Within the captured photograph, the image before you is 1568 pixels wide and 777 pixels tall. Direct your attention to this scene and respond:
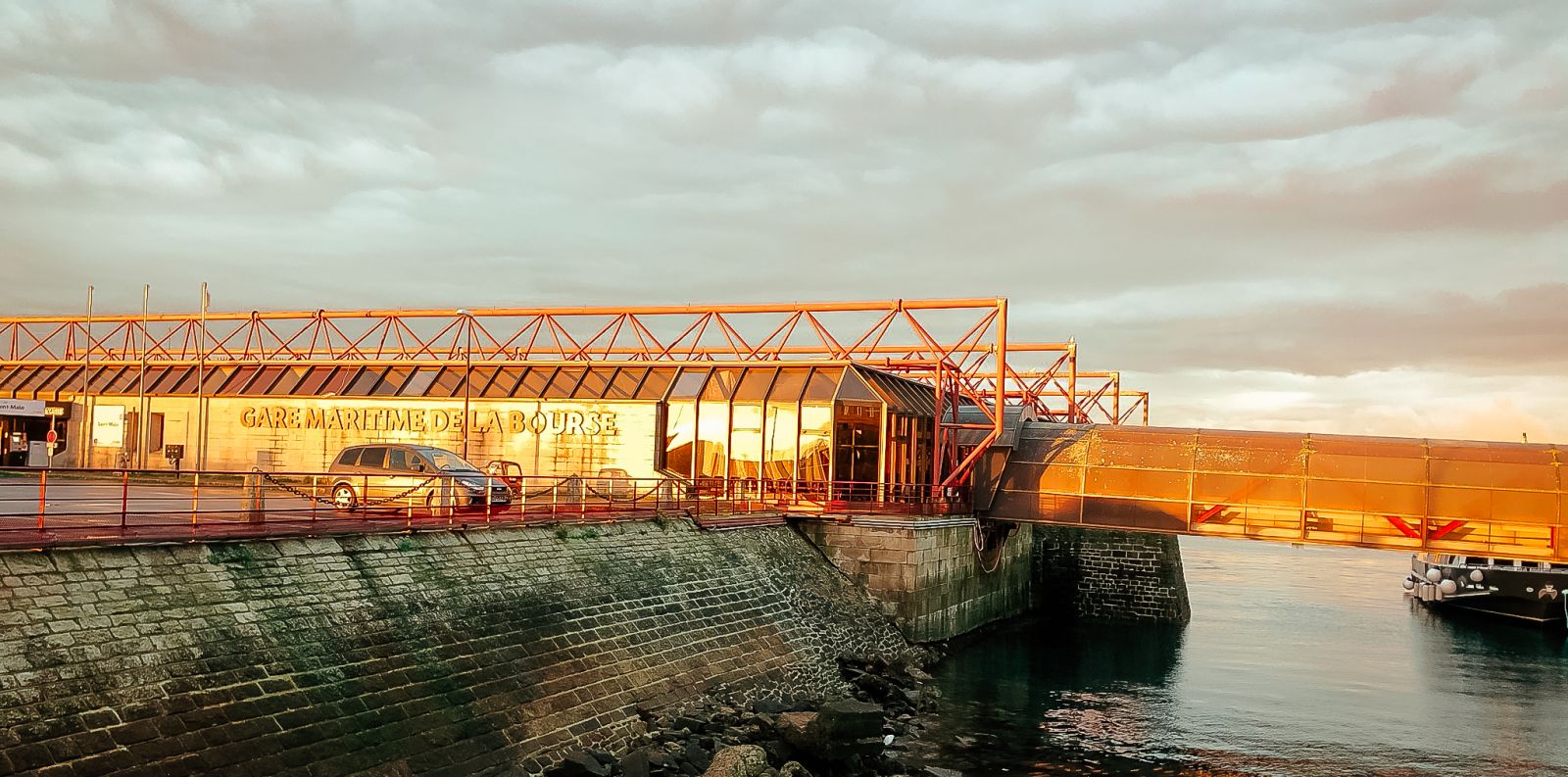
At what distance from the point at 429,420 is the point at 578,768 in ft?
105

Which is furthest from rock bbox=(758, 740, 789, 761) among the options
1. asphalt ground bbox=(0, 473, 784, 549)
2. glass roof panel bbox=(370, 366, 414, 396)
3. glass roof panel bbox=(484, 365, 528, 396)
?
glass roof panel bbox=(370, 366, 414, 396)

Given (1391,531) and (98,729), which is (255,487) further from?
(1391,531)

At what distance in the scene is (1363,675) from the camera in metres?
40.0

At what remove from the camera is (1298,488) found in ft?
132

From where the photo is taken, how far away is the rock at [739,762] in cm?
2036

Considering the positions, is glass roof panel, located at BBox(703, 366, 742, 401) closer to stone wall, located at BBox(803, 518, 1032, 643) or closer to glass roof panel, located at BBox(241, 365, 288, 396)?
stone wall, located at BBox(803, 518, 1032, 643)

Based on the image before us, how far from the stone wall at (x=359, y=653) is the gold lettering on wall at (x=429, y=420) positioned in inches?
684

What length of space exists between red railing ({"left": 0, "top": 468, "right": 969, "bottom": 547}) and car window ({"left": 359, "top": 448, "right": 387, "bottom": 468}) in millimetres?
565

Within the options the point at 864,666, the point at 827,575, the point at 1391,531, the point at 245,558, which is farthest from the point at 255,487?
the point at 1391,531

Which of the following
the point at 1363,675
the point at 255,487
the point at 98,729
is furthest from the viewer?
the point at 1363,675

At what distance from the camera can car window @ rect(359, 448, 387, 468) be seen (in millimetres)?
32125

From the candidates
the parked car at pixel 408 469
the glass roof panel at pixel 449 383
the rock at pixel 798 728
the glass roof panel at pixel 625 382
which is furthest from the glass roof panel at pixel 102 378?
the rock at pixel 798 728

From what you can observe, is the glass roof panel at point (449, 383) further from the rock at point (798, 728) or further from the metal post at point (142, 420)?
the rock at point (798, 728)

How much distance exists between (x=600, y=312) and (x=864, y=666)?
24034 millimetres
